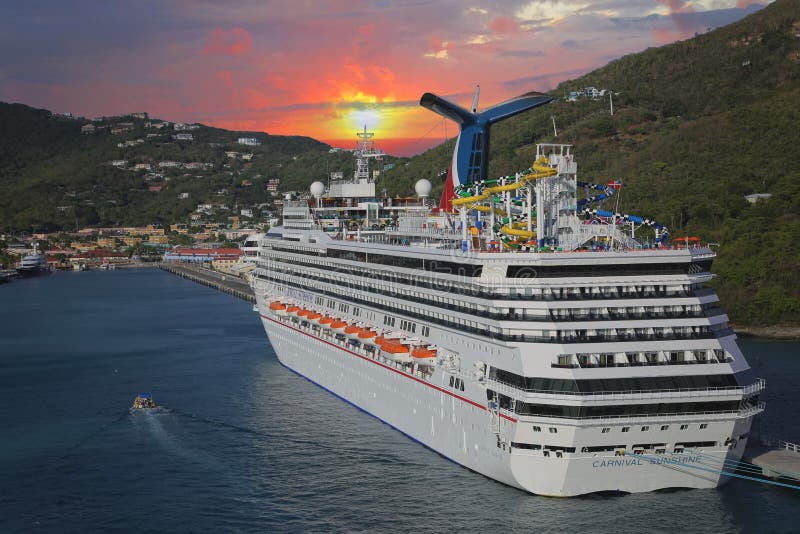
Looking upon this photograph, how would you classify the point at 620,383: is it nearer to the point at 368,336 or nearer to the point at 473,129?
the point at 368,336

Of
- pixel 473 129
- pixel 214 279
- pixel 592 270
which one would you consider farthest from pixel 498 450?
pixel 214 279

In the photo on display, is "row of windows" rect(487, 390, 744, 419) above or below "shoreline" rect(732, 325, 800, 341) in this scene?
above

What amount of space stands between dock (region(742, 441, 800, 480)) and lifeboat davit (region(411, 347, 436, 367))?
37.6ft

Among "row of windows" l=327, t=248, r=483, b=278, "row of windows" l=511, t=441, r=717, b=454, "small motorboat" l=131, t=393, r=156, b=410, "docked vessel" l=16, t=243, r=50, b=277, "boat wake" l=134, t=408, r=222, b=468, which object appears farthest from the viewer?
"docked vessel" l=16, t=243, r=50, b=277

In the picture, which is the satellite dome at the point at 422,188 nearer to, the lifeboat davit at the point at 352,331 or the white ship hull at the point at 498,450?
the lifeboat davit at the point at 352,331

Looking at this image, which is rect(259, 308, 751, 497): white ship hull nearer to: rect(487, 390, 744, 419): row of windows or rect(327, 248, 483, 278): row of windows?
rect(487, 390, 744, 419): row of windows

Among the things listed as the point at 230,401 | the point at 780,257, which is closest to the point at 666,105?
the point at 780,257

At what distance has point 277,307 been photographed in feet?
179

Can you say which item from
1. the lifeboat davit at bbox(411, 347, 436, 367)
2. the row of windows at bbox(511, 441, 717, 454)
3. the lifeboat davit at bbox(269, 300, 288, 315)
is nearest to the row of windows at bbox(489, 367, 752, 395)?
the row of windows at bbox(511, 441, 717, 454)

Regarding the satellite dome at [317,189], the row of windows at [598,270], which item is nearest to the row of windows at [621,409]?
the row of windows at [598,270]

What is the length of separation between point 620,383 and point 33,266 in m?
146

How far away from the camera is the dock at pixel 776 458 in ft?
104

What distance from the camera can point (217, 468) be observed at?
118 ft

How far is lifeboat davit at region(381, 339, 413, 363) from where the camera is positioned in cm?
3765
